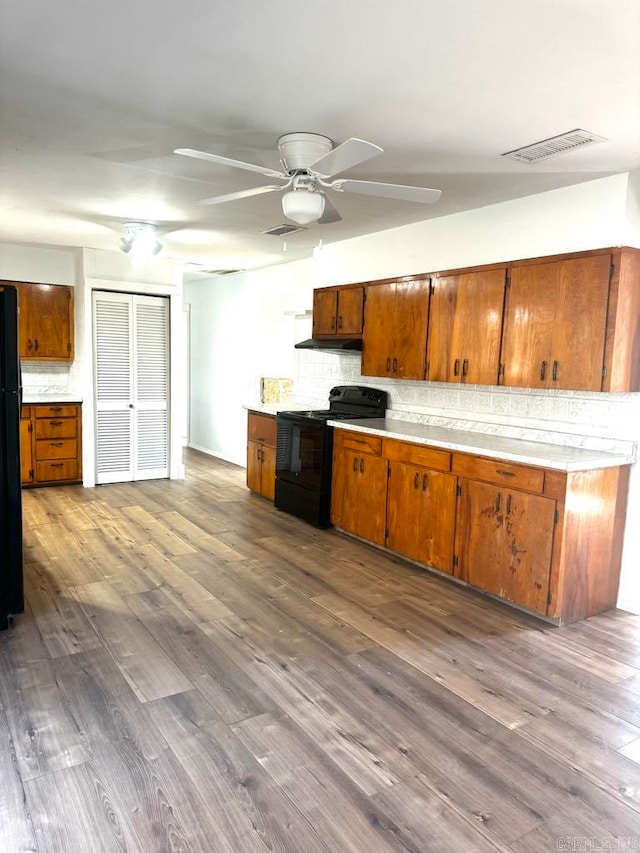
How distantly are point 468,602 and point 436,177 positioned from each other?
8.31 feet

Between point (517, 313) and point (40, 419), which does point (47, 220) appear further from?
point (517, 313)

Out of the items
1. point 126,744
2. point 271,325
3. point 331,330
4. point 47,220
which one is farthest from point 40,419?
point 126,744

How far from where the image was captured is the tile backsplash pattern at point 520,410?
357 centimetres

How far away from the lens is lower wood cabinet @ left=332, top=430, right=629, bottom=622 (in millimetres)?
3258

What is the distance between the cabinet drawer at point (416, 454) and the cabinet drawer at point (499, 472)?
0.09m

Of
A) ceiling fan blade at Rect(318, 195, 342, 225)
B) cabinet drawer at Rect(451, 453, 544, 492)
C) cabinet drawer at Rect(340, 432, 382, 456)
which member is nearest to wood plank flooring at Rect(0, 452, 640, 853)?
cabinet drawer at Rect(451, 453, 544, 492)

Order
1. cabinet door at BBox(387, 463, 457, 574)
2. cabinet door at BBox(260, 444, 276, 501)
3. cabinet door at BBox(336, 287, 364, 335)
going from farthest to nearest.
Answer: cabinet door at BBox(260, 444, 276, 501), cabinet door at BBox(336, 287, 364, 335), cabinet door at BBox(387, 463, 457, 574)

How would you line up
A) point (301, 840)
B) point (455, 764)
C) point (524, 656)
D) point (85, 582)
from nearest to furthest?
point (301, 840), point (455, 764), point (524, 656), point (85, 582)

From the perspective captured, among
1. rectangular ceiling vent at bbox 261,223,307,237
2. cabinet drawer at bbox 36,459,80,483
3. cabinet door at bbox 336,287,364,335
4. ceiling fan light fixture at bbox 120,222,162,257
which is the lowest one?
cabinet drawer at bbox 36,459,80,483

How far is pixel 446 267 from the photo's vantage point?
4391 millimetres

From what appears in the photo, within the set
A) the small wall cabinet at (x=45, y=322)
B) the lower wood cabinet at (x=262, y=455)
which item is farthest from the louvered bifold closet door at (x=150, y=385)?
the lower wood cabinet at (x=262, y=455)

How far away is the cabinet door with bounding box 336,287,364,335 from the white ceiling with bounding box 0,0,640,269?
4.43 ft

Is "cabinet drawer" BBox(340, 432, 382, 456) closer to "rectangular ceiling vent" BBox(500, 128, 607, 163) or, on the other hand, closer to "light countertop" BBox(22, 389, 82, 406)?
"rectangular ceiling vent" BBox(500, 128, 607, 163)

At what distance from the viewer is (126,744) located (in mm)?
2223
